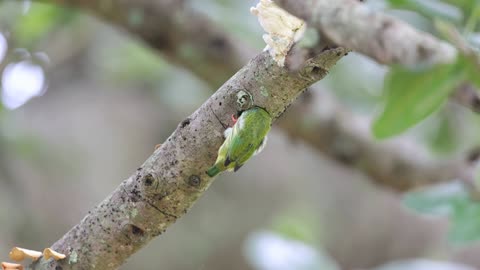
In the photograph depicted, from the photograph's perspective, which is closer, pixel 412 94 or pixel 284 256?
pixel 412 94

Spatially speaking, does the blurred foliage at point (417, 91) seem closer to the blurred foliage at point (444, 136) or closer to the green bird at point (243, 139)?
the green bird at point (243, 139)

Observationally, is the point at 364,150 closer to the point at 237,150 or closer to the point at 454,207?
the point at 454,207

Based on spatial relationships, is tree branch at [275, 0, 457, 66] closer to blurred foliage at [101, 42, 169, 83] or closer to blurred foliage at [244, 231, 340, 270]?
blurred foliage at [244, 231, 340, 270]

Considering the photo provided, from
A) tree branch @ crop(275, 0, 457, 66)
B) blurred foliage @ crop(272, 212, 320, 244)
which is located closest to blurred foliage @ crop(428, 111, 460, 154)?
blurred foliage @ crop(272, 212, 320, 244)

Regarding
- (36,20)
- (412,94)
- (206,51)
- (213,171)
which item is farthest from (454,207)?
(36,20)

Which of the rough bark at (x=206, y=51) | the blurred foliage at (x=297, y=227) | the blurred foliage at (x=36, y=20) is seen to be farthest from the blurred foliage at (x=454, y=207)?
the blurred foliage at (x=36, y=20)

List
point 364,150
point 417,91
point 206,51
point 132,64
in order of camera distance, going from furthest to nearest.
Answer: point 132,64 < point 364,150 < point 206,51 < point 417,91
